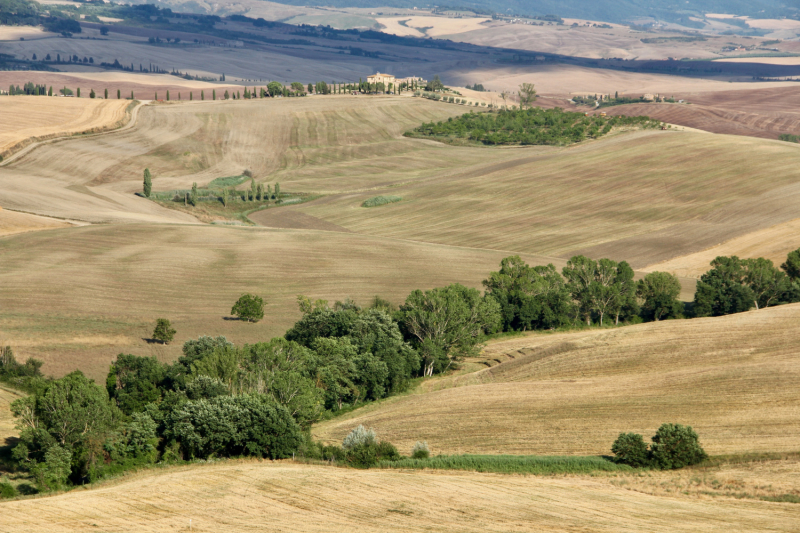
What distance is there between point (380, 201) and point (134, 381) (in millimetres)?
88623

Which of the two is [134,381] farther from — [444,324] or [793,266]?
[793,266]

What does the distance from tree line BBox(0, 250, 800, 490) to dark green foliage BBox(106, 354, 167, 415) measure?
90 mm

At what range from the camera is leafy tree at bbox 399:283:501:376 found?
69.8 metres

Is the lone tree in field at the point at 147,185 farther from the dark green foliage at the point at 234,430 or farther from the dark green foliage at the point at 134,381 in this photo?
the dark green foliage at the point at 234,430

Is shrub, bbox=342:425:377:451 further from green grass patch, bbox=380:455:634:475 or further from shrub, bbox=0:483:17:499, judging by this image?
shrub, bbox=0:483:17:499

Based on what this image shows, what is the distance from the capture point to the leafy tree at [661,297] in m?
81.8

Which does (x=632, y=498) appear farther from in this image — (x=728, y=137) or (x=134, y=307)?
(x=728, y=137)

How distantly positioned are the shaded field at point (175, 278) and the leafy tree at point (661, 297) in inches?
700

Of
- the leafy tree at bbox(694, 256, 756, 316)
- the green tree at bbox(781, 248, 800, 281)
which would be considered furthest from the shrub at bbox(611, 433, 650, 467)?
the green tree at bbox(781, 248, 800, 281)

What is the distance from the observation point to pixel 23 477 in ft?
153

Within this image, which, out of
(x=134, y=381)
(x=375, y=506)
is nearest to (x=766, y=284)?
(x=375, y=506)

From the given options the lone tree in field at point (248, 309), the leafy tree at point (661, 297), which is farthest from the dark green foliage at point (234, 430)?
the leafy tree at point (661, 297)

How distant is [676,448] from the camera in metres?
44.3

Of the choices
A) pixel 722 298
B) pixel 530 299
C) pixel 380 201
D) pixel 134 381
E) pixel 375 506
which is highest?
pixel 380 201
